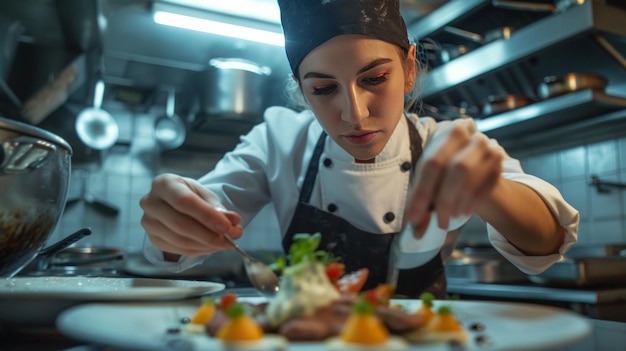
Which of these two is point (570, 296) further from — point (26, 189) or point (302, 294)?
point (26, 189)

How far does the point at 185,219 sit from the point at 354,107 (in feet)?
1.18

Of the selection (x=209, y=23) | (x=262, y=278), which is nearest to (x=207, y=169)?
(x=209, y=23)

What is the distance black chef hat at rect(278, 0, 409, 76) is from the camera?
3.14 ft

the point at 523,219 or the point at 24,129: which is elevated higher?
the point at 24,129

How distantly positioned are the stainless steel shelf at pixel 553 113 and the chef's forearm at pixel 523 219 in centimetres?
119

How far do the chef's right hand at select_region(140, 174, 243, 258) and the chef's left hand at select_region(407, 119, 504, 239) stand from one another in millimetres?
335

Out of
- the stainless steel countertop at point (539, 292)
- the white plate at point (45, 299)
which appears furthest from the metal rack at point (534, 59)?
the white plate at point (45, 299)

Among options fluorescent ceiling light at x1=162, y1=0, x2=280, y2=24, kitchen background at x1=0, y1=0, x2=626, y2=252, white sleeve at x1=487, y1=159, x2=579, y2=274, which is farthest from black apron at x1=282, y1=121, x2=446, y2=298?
fluorescent ceiling light at x1=162, y1=0, x2=280, y2=24

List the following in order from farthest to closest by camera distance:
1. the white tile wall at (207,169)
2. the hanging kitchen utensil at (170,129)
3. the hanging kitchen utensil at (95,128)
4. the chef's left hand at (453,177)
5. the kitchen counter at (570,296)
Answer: the hanging kitchen utensil at (170,129)
the hanging kitchen utensil at (95,128)
the white tile wall at (207,169)
the kitchen counter at (570,296)
the chef's left hand at (453,177)

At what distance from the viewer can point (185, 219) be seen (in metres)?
0.81

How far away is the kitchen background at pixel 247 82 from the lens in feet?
6.42

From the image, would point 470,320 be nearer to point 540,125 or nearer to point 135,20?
point 540,125

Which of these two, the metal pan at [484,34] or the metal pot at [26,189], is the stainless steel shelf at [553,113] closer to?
the metal pan at [484,34]

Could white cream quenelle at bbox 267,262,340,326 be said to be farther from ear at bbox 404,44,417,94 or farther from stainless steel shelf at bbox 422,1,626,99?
stainless steel shelf at bbox 422,1,626,99
